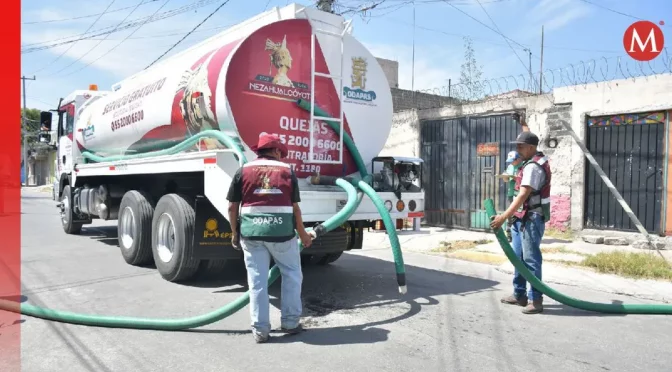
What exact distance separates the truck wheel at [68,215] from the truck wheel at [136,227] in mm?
4004

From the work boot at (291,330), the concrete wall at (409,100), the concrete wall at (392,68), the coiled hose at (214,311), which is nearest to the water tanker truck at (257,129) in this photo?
the coiled hose at (214,311)

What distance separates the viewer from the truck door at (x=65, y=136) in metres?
10.5

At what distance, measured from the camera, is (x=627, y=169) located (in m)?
9.05

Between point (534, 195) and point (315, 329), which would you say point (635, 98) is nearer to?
point (534, 195)

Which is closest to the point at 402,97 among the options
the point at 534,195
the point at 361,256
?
the point at 361,256

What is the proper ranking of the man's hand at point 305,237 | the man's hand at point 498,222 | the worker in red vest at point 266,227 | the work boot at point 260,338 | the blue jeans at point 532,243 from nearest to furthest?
1. the work boot at point 260,338
2. the worker in red vest at point 266,227
3. the man's hand at point 305,237
4. the man's hand at point 498,222
5. the blue jeans at point 532,243

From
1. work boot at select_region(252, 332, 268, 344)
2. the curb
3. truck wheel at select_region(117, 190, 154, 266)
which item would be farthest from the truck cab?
truck wheel at select_region(117, 190, 154, 266)

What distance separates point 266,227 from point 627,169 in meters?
7.72

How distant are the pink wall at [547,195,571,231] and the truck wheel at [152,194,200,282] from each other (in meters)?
7.22

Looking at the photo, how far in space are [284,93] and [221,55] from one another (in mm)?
772

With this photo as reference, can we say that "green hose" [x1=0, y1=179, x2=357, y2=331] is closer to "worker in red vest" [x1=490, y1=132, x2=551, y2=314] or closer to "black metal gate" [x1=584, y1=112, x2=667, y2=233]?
"worker in red vest" [x1=490, y1=132, x2=551, y2=314]

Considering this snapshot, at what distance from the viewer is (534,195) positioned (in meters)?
4.86

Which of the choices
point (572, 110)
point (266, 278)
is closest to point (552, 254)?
point (572, 110)

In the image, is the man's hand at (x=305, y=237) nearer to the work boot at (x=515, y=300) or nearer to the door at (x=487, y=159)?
the work boot at (x=515, y=300)
